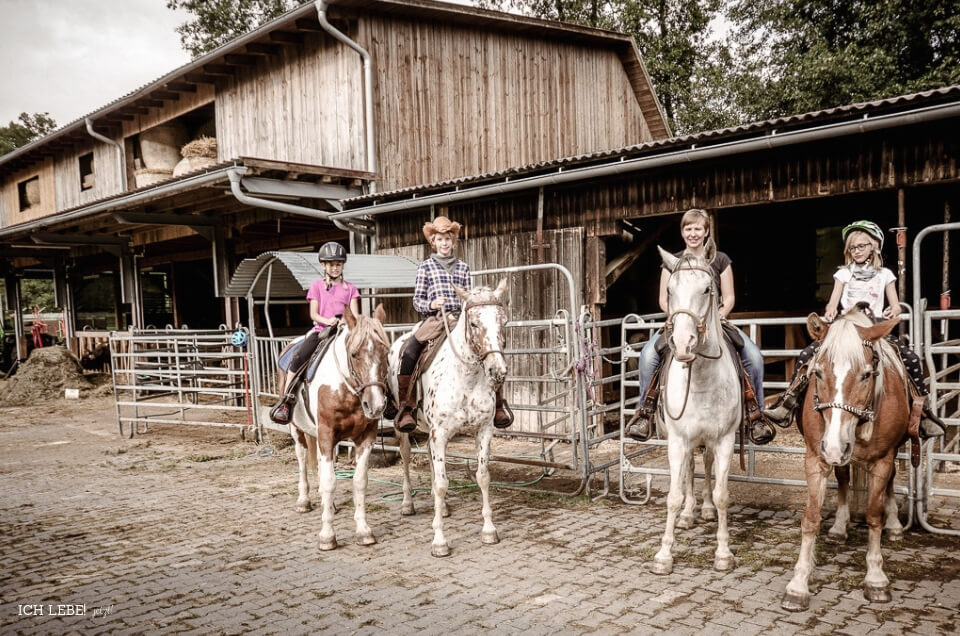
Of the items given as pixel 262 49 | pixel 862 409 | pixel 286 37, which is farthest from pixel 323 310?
pixel 262 49

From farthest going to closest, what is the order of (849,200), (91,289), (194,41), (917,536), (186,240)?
(194,41)
(91,289)
(186,240)
(849,200)
(917,536)

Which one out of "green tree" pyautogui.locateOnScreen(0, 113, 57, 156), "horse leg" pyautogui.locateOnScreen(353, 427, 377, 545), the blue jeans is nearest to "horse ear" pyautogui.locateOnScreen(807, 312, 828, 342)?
the blue jeans

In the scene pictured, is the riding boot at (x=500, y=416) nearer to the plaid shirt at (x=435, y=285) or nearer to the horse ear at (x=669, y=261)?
the plaid shirt at (x=435, y=285)

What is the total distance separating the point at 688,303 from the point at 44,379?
55.8 feet

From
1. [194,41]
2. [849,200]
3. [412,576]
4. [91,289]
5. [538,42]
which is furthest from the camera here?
[194,41]

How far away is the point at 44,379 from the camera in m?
15.5

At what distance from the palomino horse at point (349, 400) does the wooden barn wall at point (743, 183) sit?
182 inches

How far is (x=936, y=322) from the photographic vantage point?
396 inches

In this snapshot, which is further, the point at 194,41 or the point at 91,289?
the point at 194,41

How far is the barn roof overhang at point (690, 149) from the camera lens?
6.40 meters

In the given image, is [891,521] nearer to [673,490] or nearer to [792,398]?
[792,398]

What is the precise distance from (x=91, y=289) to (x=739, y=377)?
81.5ft

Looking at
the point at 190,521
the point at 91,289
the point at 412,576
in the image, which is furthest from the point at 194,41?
the point at 412,576

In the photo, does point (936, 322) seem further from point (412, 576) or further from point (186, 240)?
point (186, 240)
